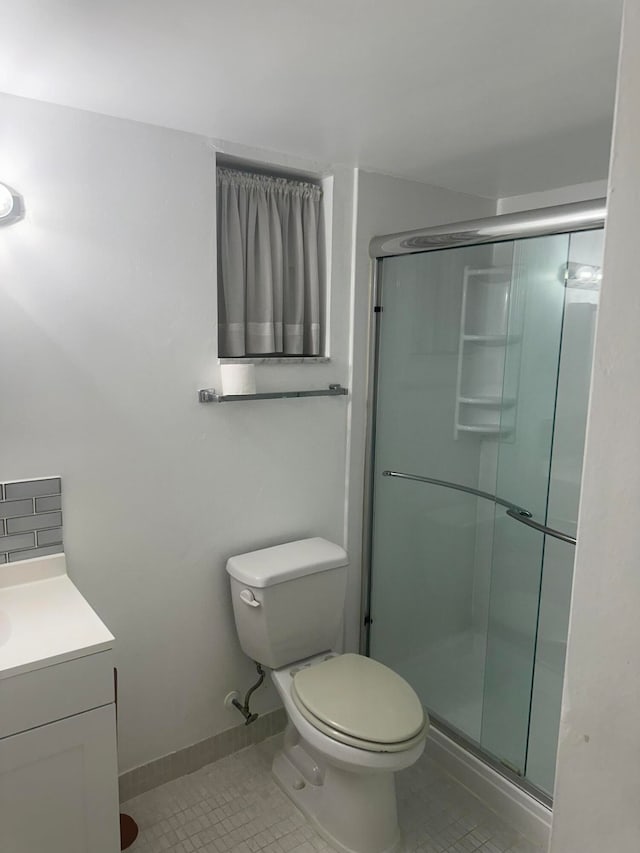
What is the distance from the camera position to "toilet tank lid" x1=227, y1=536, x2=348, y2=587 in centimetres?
198

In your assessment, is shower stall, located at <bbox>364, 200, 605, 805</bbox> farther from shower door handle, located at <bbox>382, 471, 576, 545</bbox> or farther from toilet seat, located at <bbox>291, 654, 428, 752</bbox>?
toilet seat, located at <bbox>291, 654, 428, 752</bbox>

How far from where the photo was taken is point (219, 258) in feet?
6.84

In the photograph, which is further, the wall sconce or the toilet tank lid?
the toilet tank lid

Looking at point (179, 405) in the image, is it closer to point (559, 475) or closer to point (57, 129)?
point (57, 129)

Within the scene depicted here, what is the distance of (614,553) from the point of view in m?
0.69

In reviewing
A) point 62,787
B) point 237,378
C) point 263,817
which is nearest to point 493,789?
point 263,817

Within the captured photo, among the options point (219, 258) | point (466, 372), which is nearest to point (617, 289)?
point (219, 258)

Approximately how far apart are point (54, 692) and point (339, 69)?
155 cm

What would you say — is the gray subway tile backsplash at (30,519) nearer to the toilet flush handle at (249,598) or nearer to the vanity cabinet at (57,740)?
the vanity cabinet at (57,740)

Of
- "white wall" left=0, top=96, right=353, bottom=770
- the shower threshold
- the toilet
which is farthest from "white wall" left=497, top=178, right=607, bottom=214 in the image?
the shower threshold

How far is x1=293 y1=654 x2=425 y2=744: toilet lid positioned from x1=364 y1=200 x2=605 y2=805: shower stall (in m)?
0.52

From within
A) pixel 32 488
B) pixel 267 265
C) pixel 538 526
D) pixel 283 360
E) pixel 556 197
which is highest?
pixel 556 197

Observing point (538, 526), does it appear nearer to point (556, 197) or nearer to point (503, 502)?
point (503, 502)

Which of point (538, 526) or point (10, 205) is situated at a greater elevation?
point (10, 205)
